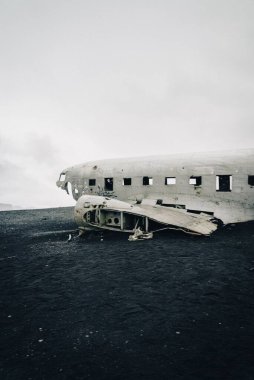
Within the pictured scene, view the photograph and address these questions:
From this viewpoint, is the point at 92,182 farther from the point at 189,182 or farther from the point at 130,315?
the point at 130,315

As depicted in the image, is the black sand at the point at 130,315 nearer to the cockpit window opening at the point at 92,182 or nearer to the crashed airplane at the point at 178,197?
the crashed airplane at the point at 178,197

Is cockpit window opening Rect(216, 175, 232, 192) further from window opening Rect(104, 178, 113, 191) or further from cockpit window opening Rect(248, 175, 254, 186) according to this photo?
window opening Rect(104, 178, 113, 191)

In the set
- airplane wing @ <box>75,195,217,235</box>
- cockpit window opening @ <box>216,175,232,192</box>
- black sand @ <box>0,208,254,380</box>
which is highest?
cockpit window opening @ <box>216,175,232,192</box>

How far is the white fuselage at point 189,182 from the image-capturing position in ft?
59.7

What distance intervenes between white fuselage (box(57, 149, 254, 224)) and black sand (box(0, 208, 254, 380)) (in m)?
5.68

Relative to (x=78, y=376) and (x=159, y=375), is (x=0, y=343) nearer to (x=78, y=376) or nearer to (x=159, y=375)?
(x=78, y=376)

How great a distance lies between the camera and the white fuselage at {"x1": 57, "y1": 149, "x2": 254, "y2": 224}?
18.2 m

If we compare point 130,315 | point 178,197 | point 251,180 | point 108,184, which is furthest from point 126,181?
point 130,315

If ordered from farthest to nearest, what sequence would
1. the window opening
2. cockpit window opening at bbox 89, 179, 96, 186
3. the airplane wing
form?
cockpit window opening at bbox 89, 179, 96, 186, the window opening, the airplane wing

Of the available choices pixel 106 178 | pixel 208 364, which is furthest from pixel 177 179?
pixel 208 364

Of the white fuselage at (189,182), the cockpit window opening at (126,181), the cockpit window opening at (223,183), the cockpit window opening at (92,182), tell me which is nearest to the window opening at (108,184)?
the white fuselage at (189,182)

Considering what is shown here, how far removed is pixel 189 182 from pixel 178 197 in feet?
4.37

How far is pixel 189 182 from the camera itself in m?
19.7

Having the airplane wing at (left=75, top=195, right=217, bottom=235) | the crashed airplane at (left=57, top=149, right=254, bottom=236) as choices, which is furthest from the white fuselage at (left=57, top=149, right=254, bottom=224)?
the airplane wing at (left=75, top=195, right=217, bottom=235)
